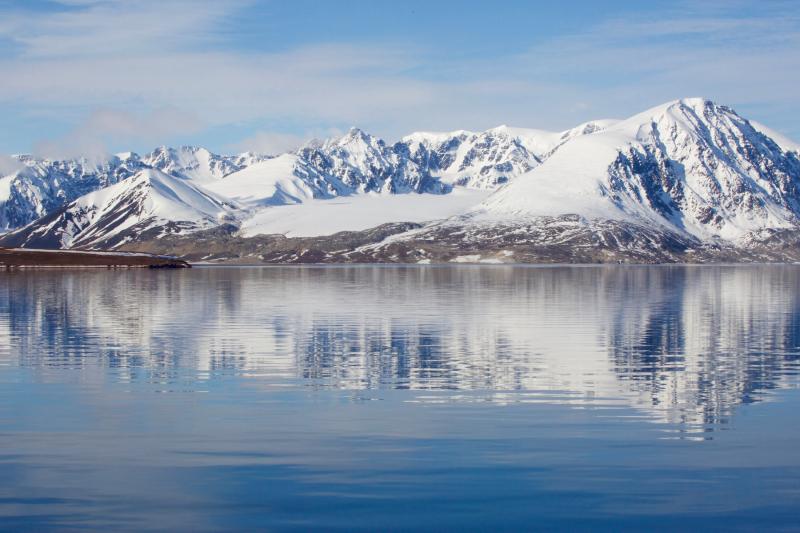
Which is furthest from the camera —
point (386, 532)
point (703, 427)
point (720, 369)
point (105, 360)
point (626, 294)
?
point (626, 294)

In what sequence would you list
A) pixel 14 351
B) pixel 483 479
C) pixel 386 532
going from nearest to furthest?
1. pixel 386 532
2. pixel 483 479
3. pixel 14 351

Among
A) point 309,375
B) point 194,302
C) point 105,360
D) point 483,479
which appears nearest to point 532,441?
point 483,479

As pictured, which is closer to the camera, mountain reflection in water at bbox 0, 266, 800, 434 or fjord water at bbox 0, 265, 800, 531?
fjord water at bbox 0, 265, 800, 531

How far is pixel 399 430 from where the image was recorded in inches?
1377

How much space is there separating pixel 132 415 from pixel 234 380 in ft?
32.5

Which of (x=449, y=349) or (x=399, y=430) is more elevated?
(x=449, y=349)

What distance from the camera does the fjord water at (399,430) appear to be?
25.4 meters

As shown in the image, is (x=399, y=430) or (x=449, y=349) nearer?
(x=399, y=430)

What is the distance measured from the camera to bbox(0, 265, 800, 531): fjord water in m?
25.4

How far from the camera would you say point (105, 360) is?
182 feet

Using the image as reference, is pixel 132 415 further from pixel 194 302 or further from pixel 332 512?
pixel 194 302

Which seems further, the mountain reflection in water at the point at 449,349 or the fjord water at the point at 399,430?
the mountain reflection in water at the point at 449,349

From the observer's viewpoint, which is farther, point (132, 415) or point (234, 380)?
point (234, 380)

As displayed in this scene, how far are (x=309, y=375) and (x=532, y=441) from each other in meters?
18.6
